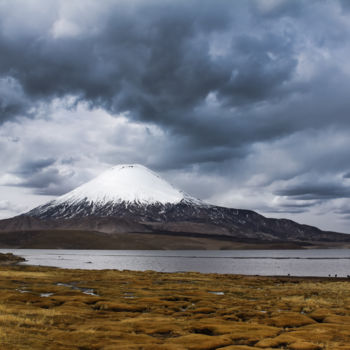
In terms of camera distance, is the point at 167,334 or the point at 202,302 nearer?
the point at 167,334

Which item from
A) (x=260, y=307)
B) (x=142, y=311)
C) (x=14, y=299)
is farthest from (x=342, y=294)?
(x=14, y=299)

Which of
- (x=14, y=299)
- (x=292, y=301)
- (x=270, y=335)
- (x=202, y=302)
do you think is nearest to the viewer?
(x=270, y=335)

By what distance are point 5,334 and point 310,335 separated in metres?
20.3

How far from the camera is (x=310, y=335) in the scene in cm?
2847

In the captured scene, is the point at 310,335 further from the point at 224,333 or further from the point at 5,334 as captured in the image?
the point at 5,334

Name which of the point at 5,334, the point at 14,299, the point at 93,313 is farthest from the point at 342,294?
the point at 5,334

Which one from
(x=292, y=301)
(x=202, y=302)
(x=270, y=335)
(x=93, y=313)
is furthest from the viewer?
(x=292, y=301)

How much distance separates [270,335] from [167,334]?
7.30 meters

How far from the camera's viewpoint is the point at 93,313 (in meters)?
36.5

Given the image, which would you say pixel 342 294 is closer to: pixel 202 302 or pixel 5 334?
pixel 202 302

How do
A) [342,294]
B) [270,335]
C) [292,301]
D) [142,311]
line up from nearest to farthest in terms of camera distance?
[270,335]
[142,311]
[292,301]
[342,294]

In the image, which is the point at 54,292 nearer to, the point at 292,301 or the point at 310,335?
the point at 292,301

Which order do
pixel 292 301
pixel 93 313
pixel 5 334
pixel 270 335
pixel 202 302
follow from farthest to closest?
pixel 292 301, pixel 202 302, pixel 93 313, pixel 270 335, pixel 5 334

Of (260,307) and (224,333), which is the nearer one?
(224,333)
